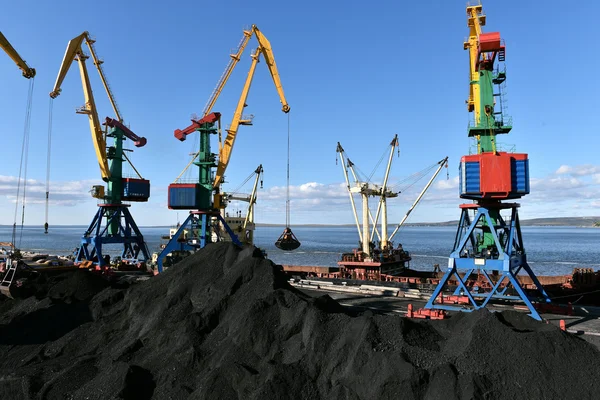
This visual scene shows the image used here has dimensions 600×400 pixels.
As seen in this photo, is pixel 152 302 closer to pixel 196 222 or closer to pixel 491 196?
pixel 491 196

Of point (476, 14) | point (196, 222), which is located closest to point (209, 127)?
point (196, 222)

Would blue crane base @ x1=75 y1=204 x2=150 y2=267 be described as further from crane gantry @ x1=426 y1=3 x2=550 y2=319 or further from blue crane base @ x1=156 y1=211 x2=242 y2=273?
crane gantry @ x1=426 y1=3 x2=550 y2=319

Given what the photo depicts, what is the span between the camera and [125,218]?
4762cm

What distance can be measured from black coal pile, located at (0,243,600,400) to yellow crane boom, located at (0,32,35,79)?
23398 millimetres

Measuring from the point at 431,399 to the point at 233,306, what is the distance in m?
8.66

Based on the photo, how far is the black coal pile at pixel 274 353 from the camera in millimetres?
10555

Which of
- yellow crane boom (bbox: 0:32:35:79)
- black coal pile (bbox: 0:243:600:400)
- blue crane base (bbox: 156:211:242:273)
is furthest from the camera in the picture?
blue crane base (bbox: 156:211:242:273)

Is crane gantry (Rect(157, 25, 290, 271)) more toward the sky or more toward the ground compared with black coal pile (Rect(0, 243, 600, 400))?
more toward the sky

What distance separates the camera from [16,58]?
33.1 m

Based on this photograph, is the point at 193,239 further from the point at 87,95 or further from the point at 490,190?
the point at 490,190

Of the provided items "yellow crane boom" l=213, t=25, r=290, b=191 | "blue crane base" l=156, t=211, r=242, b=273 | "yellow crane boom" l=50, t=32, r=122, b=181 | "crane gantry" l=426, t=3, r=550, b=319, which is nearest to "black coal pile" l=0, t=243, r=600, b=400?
"crane gantry" l=426, t=3, r=550, b=319

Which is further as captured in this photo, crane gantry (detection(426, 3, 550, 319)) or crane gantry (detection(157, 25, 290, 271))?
crane gantry (detection(157, 25, 290, 271))

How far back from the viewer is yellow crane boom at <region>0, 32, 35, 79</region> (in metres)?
31.3

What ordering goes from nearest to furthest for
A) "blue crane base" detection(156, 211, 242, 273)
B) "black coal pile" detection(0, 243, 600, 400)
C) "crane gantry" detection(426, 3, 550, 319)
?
"black coal pile" detection(0, 243, 600, 400), "crane gantry" detection(426, 3, 550, 319), "blue crane base" detection(156, 211, 242, 273)
